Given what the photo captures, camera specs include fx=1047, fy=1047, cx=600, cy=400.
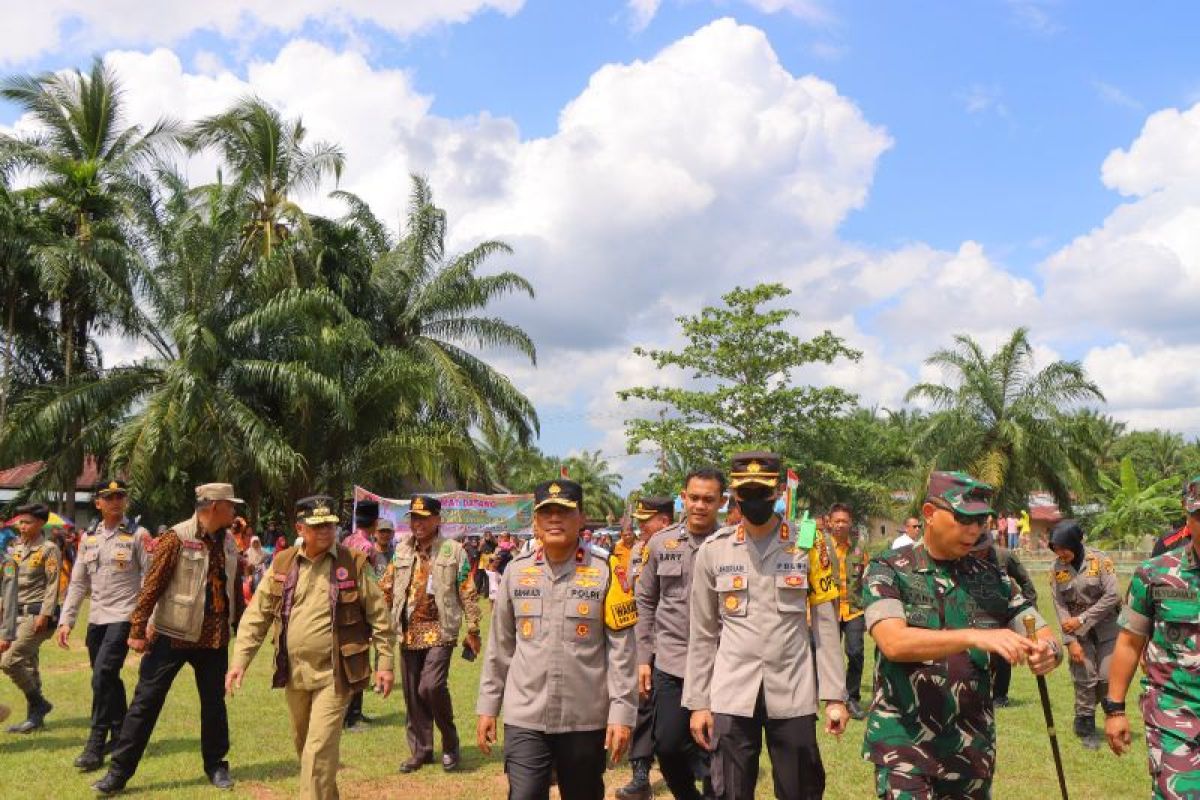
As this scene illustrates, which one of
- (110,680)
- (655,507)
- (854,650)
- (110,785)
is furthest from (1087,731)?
(110,680)

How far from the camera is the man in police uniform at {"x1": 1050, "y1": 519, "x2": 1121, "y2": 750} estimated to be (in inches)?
339

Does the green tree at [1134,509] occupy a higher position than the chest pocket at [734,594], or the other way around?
the green tree at [1134,509]

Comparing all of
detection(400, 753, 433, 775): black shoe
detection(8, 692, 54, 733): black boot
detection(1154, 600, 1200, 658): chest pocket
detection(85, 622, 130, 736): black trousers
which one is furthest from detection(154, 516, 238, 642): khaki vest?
detection(1154, 600, 1200, 658): chest pocket

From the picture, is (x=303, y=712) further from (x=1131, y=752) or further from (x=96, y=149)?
(x=96, y=149)

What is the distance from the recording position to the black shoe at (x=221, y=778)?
7441 millimetres

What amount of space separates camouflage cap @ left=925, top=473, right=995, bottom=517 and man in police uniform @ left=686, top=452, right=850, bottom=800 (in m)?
1.15

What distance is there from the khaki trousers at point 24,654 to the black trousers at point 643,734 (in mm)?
5499

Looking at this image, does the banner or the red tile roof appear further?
the red tile roof

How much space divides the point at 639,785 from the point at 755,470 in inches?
117

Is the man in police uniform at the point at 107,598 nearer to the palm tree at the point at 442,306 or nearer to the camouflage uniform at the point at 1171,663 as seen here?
the camouflage uniform at the point at 1171,663

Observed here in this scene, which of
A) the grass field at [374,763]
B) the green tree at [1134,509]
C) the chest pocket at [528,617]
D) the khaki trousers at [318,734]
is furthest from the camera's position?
the green tree at [1134,509]

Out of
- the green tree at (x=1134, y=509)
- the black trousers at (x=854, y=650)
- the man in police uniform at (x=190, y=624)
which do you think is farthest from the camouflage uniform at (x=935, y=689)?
the green tree at (x=1134, y=509)

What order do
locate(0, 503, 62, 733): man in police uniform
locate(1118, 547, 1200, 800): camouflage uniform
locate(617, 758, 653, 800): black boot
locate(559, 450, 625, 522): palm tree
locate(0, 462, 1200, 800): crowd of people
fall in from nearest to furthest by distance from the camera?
locate(0, 462, 1200, 800): crowd of people → locate(1118, 547, 1200, 800): camouflage uniform → locate(617, 758, 653, 800): black boot → locate(0, 503, 62, 733): man in police uniform → locate(559, 450, 625, 522): palm tree

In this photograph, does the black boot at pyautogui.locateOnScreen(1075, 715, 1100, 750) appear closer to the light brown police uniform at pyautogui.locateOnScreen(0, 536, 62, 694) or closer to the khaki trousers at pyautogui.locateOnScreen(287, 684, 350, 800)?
the khaki trousers at pyautogui.locateOnScreen(287, 684, 350, 800)
